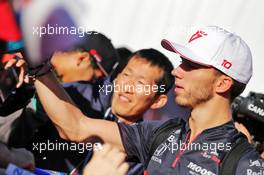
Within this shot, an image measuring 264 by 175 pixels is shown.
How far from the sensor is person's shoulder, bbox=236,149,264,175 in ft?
4.94

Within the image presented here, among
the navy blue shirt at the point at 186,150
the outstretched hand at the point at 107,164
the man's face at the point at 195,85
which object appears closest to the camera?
the outstretched hand at the point at 107,164

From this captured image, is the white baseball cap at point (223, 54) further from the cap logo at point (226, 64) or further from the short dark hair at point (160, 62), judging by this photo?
the short dark hair at point (160, 62)

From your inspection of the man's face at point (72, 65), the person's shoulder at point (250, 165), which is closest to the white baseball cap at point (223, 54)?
the person's shoulder at point (250, 165)

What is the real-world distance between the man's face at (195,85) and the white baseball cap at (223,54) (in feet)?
0.12

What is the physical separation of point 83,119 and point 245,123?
79 centimetres

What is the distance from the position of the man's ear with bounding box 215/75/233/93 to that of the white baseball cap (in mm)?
26

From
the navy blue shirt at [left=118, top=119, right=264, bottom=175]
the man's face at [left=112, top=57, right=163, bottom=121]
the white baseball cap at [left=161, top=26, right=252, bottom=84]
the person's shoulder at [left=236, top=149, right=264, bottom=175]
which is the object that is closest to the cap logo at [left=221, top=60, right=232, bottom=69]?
the white baseball cap at [left=161, top=26, right=252, bottom=84]

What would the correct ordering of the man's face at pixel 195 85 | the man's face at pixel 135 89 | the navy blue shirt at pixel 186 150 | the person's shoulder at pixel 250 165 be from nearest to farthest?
the person's shoulder at pixel 250 165
the navy blue shirt at pixel 186 150
the man's face at pixel 195 85
the man's face at pixel 135 89

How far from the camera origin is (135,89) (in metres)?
2.28

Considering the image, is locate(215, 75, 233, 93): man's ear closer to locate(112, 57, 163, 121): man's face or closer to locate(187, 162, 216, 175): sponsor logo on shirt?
locate(187, 162, 216, 175): sponsor logo on shirt

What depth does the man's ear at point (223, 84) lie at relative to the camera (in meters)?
1.74

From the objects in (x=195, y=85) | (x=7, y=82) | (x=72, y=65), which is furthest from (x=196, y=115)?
(x=72, y=65)

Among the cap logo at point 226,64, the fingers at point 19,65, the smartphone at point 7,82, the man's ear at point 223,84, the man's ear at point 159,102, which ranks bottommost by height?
the man's ear at point 159,102

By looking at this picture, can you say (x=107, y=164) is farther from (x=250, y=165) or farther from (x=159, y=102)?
(x=159, y=102)
